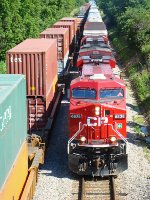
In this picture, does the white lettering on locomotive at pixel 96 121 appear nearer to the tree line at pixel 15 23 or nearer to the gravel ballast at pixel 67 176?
the gravel ballast at pixel 67 176

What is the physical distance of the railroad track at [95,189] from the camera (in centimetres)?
1380

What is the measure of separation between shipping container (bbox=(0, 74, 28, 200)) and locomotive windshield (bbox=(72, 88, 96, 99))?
327 cm

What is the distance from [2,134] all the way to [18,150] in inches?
96.3

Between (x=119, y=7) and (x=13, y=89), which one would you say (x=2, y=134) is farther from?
(x=119, y=7)

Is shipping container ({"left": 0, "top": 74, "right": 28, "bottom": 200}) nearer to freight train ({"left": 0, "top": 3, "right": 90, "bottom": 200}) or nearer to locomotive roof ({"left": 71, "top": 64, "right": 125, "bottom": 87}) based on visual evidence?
freight train ({"left": 0, "top": 3, "right": 90, "bottom": 200})

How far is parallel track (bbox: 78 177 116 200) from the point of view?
13.8 metres

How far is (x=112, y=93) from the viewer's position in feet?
50.1

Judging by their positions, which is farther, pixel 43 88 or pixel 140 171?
pixel 43 88

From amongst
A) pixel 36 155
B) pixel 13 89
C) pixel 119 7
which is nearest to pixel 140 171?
pixel 36 155

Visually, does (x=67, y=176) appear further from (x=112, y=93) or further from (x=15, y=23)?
(x=15, y=23)

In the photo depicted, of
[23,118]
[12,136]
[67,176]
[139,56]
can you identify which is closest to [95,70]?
[67,176]

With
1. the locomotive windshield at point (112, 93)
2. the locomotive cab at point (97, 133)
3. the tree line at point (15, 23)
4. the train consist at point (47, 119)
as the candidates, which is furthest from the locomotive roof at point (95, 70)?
the tree line at point (15, 23)

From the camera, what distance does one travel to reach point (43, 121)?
18953 mm

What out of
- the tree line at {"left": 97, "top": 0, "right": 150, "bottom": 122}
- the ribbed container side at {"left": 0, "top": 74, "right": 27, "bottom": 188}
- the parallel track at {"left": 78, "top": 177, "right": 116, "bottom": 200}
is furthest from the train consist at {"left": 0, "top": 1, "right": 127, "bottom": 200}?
the tree line at {"left": 97, "top": 0, "right": 150, "bottom": 122}
